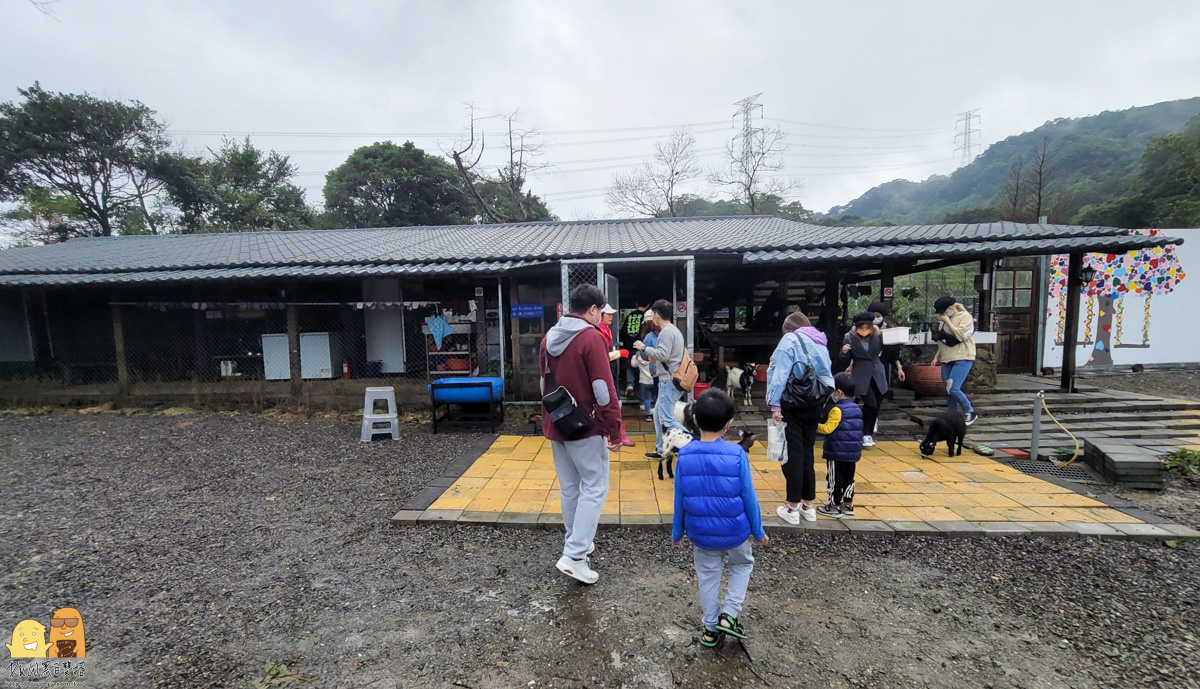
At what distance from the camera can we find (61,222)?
62.6ft

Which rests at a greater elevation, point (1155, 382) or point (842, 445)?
point (842, 445)

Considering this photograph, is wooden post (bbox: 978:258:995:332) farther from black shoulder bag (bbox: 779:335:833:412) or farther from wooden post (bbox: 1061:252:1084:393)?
black shoulder bag (bbox: 779:335:833:412)

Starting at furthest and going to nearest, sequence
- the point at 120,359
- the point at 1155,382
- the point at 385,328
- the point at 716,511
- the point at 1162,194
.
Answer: the point at 1162,194
the point at 385,328
the point at 1155,382
the point at 120,359
the point at 716,511

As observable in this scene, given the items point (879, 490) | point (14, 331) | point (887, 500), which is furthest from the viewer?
point (14, 331)

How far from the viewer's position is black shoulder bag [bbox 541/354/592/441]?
2.63 meters

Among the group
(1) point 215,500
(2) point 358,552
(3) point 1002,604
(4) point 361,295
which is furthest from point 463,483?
(4) point 361,295

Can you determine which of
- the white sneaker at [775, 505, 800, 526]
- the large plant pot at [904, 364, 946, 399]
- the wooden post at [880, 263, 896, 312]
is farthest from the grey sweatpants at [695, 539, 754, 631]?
the wooden post at [880, 263, 896, 312]

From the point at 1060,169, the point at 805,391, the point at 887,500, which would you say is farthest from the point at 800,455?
the point at 1060,169

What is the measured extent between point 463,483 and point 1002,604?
13.2 feet

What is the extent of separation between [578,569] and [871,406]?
400cm

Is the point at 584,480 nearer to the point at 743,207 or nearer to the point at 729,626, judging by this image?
the point at 729,626

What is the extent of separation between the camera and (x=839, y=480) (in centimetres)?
362

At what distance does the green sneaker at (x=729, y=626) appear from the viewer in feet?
7.02

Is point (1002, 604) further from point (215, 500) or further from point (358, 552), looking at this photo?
point (215, 500)
